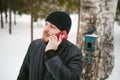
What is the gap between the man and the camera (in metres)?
2.25

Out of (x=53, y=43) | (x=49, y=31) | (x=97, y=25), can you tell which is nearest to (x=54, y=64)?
(x=53, y=43)

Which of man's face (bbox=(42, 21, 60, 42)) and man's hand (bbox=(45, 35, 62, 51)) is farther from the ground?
man's face (bbox=(42, 21, 60, 42))

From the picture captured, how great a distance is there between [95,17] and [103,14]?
0.65ft

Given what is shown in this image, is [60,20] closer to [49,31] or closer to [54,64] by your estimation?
[49,31]

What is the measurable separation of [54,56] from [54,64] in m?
0.09

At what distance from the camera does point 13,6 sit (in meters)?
22.9

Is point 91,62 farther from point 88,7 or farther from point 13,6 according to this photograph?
point 13,6

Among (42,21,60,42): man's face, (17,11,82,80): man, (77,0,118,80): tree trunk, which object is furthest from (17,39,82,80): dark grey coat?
(77,0,118,80): tree trunk

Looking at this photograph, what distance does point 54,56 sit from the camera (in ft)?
7.58

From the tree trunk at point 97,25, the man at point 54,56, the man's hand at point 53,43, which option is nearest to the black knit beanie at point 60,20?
the man at point 54,56

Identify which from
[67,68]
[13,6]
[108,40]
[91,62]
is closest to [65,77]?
[67,68]

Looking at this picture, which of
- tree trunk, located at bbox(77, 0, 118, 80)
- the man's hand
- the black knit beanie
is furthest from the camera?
tree trunk, located at bbox(77, 0, 118, 80)

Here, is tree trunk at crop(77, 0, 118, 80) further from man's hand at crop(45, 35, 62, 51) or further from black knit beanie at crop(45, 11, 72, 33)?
man's hand at crop(45, 35, 62, 51)

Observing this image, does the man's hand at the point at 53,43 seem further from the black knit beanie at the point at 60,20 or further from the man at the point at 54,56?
the black knit beanie at the point at 60,20
